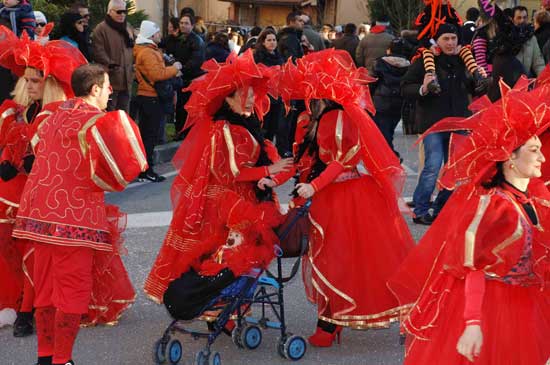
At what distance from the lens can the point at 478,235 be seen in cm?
414

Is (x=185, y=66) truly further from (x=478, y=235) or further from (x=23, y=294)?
(x=478, y=235)

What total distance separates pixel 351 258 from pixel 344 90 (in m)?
1.03

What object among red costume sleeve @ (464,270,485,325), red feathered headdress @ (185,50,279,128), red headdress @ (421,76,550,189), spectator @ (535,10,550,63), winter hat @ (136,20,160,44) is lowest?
winter hat @ (136,20,160,44)

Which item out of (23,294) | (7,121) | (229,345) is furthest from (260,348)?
(7,121)

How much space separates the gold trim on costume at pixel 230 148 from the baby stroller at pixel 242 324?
443 millimetres

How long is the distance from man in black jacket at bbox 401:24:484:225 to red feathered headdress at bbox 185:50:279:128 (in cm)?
342

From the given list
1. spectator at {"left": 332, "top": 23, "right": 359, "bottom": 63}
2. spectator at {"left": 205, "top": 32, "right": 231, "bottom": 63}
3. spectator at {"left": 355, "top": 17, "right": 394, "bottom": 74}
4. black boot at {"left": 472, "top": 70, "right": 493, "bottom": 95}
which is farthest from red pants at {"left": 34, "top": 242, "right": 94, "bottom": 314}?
spectator at {"left": 332, "top": 23, "right": 359, "bottom": 63}

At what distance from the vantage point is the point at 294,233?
18.4ft

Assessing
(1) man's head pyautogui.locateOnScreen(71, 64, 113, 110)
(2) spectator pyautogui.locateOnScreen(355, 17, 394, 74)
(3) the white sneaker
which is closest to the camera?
(1) man's head pyautogui.locateOnScreen(71, 64, 113, 110)

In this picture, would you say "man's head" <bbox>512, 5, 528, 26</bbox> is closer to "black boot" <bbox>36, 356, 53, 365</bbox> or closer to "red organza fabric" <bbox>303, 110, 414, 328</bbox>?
"red organza fabric" <bbox>303, 110, 414, 328</bbox>

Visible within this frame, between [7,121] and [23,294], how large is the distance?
1.16 meters

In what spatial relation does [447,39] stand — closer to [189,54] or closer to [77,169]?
[77,169]

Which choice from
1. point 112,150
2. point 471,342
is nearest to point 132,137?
point 112,150

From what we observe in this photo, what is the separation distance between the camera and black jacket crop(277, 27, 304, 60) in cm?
1342
